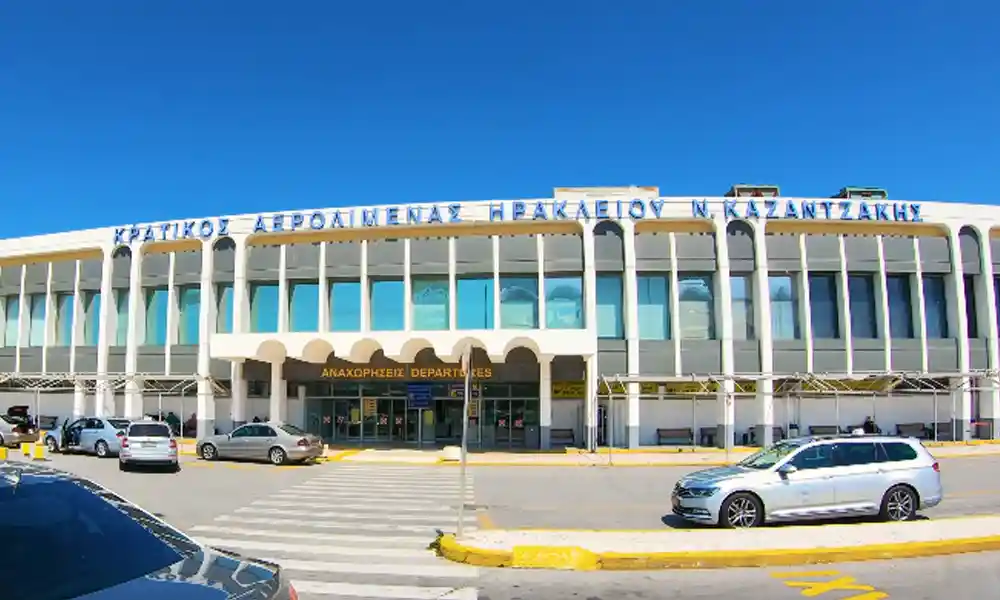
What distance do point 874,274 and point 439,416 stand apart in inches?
878

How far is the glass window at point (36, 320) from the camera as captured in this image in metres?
39.8

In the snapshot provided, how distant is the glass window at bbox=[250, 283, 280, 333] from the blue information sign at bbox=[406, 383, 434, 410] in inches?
311

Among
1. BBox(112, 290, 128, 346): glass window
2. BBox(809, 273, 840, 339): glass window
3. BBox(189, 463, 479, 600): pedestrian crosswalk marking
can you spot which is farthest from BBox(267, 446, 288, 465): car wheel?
BBox(809, 273, 840, 339): glass window

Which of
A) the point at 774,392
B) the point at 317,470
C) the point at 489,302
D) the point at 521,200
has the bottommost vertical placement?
the point at 317,470

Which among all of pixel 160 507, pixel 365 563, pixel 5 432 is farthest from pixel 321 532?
pixel 5 432

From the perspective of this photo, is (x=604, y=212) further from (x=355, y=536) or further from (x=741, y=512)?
(x=355, y=536)

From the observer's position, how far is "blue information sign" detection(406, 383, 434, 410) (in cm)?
3328

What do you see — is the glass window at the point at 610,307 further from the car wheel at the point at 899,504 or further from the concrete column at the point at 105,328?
the concrete column at the point at 105,328

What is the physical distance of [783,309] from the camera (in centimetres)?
3322

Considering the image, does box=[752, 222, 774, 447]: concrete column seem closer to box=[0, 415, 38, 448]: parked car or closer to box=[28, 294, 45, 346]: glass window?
box=[0, 415, 38, 448]: parked car

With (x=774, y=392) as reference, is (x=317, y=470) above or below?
below

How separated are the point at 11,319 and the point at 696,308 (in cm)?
3933

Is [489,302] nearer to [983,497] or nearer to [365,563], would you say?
[983,497]

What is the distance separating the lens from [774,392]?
32.7 meters
